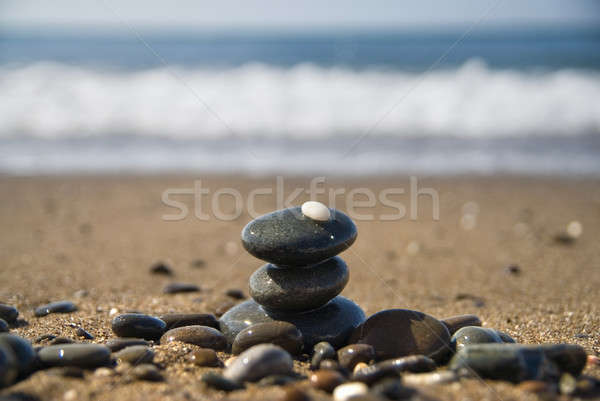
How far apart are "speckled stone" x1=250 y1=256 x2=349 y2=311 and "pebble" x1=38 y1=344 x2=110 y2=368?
0.83m

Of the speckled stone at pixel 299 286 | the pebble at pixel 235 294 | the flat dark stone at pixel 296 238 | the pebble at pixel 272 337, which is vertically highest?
the flat dark stone at pixel 296 238

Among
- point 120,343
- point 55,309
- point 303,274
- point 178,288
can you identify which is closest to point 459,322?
point 303,274

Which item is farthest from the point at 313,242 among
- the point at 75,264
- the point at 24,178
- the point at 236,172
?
the point at 24,178

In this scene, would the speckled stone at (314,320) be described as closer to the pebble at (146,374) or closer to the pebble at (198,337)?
the pebble at (198,337)

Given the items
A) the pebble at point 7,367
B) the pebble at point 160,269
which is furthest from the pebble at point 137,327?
the pebble at point 160,269

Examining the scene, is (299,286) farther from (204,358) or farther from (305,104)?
(305,104)

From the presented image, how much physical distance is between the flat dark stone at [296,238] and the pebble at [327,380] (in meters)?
0.68

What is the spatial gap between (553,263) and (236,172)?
4.64m

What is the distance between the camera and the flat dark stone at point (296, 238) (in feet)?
8.98

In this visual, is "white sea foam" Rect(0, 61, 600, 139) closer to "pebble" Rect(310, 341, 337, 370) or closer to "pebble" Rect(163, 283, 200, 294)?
"pebble" Rect(163, 283, 200, 294)

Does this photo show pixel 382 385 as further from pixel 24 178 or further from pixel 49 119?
pixel 49 119

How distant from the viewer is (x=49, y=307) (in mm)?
3395

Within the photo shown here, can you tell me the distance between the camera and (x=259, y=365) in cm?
224

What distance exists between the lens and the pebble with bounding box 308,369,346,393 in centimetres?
216
